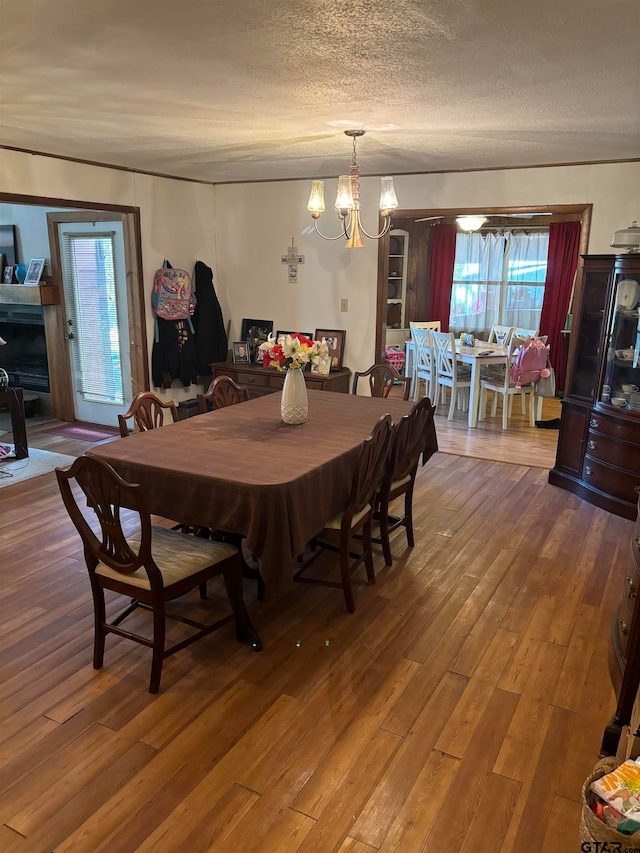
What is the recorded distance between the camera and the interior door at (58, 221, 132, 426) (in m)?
5.90

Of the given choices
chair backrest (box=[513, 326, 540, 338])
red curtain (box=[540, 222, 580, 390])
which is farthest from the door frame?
red curtain (box=[540, 222, 580, 390])

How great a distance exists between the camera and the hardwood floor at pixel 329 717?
6.10 feet

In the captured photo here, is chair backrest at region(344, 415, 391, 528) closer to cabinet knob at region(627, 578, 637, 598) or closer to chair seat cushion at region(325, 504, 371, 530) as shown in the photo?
chair seat cushion at region(325, 504, 371, 530)

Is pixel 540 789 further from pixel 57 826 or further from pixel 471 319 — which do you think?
pixel 471 319

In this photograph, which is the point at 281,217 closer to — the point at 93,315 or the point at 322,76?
the point at 93,315

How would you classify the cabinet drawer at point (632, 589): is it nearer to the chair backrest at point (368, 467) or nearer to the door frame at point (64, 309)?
the chair backrest at point (368, 467)

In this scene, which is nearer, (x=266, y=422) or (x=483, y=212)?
(x=266, y=422)

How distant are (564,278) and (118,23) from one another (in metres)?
7.21

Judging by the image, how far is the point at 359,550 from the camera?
3674 mm

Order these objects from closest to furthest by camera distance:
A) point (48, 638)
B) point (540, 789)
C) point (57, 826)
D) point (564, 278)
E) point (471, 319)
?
point (57, 826), point (540, 789), point (48, 638), point (564, 278), point (471, 319)

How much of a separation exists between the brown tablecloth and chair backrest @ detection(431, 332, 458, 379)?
11.0 feet

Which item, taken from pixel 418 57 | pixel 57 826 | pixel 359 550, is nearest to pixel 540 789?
pixel 57 826

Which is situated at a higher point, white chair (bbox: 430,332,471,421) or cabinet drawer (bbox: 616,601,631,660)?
white chair (bbox: 430,332,471,421)

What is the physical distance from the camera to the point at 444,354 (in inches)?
266
